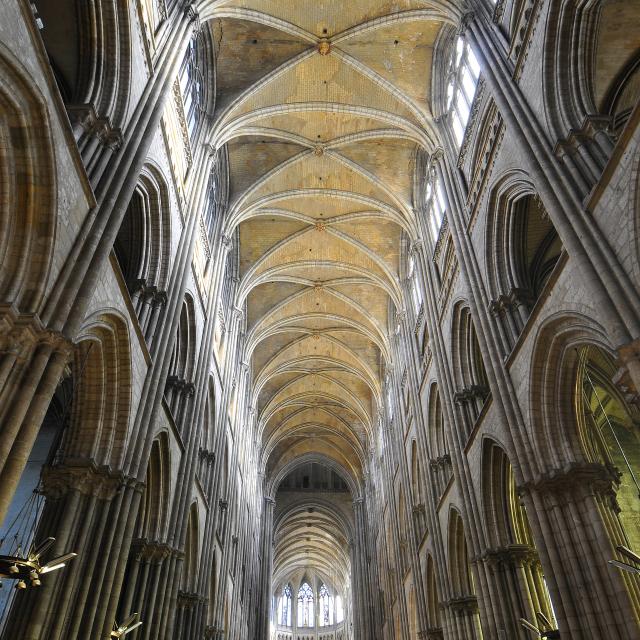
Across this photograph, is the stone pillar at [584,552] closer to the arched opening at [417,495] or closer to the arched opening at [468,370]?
the arched opening at [468,370]

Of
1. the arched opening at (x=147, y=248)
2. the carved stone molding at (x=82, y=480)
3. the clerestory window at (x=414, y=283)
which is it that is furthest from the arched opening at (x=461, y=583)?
the arched opening at (x=147, y=248)

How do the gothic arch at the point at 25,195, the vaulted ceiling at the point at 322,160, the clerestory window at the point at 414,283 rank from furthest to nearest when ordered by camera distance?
1. the clerestory window at the point at 414,283
2. the vaulted ceiling at the point at 322,160
3. the gothic arch at the point at 25,195

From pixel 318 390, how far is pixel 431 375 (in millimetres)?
18460

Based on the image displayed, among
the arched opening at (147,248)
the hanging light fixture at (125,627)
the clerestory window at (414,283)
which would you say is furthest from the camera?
the clerestory window at (414,283)

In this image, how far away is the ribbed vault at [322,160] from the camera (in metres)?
17.4

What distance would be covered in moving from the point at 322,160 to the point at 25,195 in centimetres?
1563

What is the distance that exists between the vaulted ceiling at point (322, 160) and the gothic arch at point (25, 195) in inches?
386

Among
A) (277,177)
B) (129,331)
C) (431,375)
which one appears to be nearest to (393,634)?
(431,375)

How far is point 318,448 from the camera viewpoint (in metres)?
42.6

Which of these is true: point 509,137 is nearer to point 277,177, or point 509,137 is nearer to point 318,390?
point 277,177

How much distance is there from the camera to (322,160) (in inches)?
854

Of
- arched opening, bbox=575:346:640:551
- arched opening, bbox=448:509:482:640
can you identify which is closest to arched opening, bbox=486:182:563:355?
arched opening, bbox=575:346:640:551

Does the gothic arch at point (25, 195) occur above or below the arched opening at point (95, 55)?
below

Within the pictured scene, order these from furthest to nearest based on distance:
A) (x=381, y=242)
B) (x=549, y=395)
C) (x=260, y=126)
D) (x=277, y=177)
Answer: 1. (x=381, y=242)
2. (x=277, y=177)
3. (x=260, y=126)
4. (x=549, y=395)
